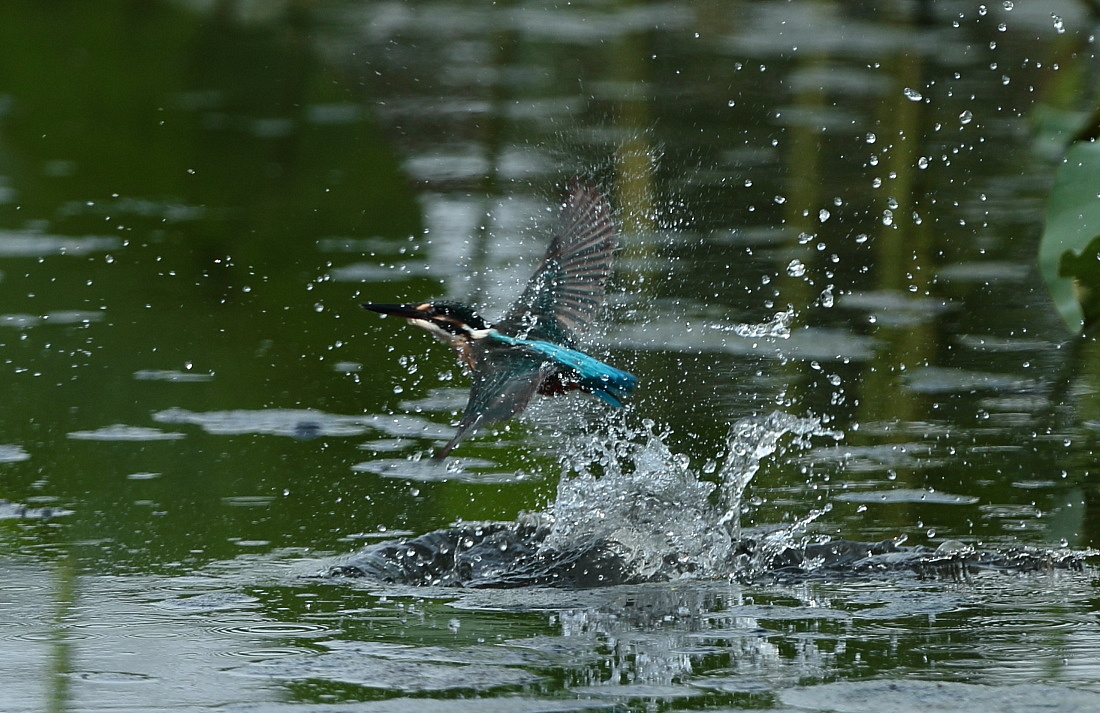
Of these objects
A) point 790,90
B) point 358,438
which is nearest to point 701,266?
point 358,438

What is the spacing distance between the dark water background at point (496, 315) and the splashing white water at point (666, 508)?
0.09m

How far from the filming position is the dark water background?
3.39 m

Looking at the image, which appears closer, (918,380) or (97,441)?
(97,441)

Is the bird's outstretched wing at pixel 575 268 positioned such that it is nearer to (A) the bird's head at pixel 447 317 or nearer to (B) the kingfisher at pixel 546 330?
(B) the kingfisher at pixel 546 330

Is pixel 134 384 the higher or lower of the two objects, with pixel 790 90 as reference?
lower

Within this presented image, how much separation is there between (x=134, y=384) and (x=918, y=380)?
231cm

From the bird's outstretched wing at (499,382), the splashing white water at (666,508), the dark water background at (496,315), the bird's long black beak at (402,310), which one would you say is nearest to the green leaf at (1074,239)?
the dark water background at (496,315)

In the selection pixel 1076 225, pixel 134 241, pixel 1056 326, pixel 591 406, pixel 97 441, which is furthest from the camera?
pixel 134 241

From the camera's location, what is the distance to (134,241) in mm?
Answer: 7328

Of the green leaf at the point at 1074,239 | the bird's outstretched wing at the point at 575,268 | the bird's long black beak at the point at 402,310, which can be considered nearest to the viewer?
the bird's long black beak at the point at 402,310

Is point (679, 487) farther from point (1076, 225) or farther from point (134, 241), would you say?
point (134, 241)

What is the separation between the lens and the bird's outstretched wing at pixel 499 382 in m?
4.09

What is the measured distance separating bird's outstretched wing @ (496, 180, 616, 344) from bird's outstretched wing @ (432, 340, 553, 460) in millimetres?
381

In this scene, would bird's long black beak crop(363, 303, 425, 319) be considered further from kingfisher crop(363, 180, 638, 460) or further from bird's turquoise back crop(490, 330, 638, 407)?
bird's turquoise back crop(490, 330, 638, 407)
